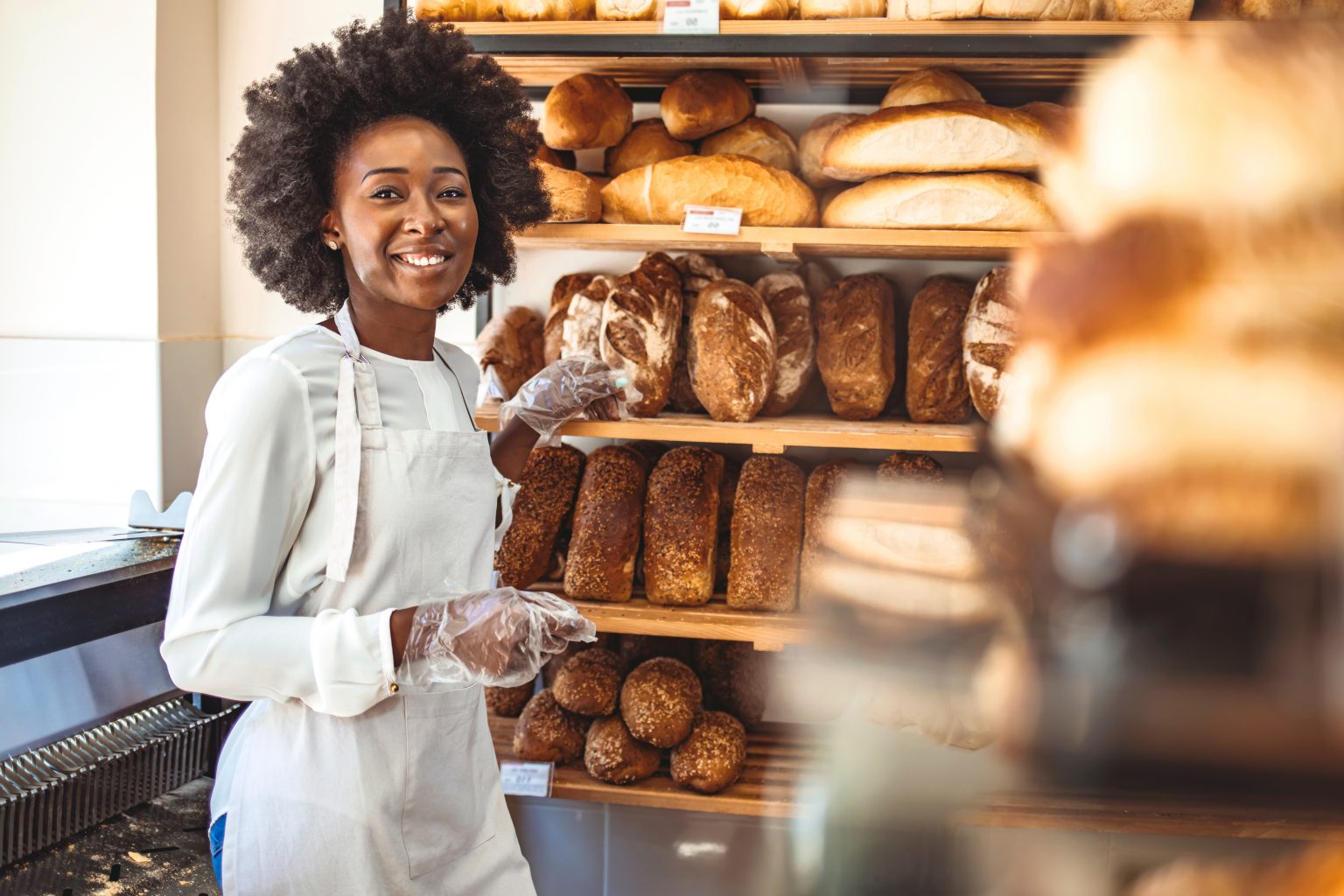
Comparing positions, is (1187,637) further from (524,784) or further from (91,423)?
(91,423)

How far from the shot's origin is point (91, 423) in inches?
94.1

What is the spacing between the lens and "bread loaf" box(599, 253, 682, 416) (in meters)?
2.11

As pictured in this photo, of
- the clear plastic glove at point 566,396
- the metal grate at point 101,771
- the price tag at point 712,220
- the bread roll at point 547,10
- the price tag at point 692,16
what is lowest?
the metal grate at point 101,771

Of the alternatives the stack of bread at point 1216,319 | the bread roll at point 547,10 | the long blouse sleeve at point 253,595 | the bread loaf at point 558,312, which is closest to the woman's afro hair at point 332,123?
the long blouse sleeve at point 253,595

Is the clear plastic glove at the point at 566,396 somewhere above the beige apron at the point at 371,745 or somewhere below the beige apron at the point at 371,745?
above

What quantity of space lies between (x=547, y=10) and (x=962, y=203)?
3.01 ft

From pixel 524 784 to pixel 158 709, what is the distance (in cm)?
76

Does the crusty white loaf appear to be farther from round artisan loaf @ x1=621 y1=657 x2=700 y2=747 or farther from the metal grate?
the metal grate

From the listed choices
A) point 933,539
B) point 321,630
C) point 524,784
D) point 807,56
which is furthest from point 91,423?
point 933,539

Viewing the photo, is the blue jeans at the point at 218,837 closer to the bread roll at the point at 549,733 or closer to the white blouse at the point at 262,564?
the white blouse at the point at 262,564

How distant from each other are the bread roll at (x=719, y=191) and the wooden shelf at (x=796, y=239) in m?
0.05

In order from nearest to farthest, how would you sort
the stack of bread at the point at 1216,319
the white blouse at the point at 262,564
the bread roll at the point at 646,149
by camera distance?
the stack of bread at the point at 1216,319
the white blouse at the point at 262,564
the bread roll at the point at 646,149

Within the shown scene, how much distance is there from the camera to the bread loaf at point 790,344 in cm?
218

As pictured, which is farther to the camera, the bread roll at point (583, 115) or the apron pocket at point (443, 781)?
the bread roll at point (583, 115)
